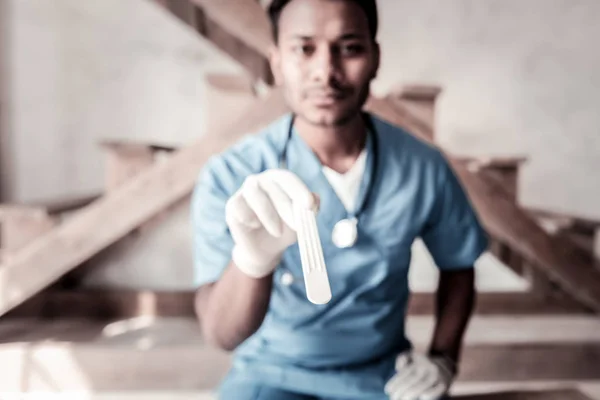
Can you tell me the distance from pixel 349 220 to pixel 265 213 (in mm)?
129

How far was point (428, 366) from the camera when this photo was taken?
0.50 metres

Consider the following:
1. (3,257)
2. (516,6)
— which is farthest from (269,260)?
(516,6)

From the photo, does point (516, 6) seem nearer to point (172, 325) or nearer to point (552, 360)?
point (552, 360)

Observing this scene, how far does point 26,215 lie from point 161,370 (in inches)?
11.0

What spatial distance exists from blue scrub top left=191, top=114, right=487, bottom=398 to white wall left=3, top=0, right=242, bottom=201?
22.8 inches

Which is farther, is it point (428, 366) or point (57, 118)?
point (57, 118)

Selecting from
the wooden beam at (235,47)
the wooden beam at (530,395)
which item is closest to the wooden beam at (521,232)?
the wooden beam at (235,47)

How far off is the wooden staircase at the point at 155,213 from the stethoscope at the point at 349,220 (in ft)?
0.77

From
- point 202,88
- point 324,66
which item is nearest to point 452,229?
point 324,66

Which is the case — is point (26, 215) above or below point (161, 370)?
above

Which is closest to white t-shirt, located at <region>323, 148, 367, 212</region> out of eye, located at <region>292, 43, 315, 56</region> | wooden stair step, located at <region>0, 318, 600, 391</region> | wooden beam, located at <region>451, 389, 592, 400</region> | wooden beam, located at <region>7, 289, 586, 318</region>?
eye, located at <region>292, 43, 315, 56</region>

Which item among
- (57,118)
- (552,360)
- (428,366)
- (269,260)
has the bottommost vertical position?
(552,360)

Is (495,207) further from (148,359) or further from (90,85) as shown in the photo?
(90,85)

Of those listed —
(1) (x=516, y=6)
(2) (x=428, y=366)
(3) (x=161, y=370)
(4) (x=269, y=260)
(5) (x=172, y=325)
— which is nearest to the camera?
(4) (x=269, y=260)
